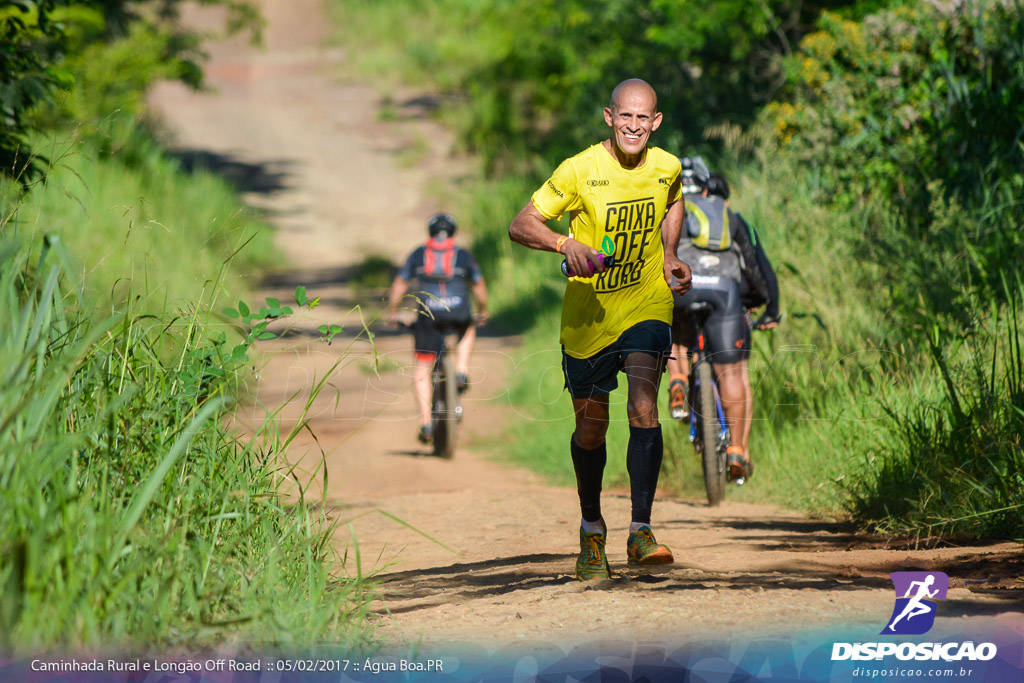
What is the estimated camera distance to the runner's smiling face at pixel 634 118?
4.32 meters

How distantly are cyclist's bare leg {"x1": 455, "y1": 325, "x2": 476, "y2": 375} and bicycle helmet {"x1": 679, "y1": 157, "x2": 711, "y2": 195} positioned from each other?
2.68 meters

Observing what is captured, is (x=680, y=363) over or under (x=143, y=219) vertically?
under

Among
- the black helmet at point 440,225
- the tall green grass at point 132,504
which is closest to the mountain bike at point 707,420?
the black helmet at point 440,225

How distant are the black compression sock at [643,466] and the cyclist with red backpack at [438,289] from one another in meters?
4.07

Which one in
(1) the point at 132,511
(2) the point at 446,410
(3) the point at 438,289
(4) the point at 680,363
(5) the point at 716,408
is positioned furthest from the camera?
(2) the point at 446,410

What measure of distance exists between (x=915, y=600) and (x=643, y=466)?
45.8 inches

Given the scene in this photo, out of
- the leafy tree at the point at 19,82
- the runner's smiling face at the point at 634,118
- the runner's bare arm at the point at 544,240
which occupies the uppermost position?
the leafy tree at the point at 19,82

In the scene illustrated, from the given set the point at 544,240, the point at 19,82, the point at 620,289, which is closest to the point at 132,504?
the point at 544,240

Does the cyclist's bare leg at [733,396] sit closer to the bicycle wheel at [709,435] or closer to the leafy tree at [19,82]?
the bicycle wheel at [709,435]

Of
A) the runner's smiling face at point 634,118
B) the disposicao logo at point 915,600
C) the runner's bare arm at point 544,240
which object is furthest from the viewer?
the runner's smiling face at point 634,118

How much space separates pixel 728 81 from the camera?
14.3 meters

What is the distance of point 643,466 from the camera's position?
446cm

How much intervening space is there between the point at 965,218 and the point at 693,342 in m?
2.41

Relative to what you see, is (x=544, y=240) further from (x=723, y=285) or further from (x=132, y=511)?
(x=723, y=285)
